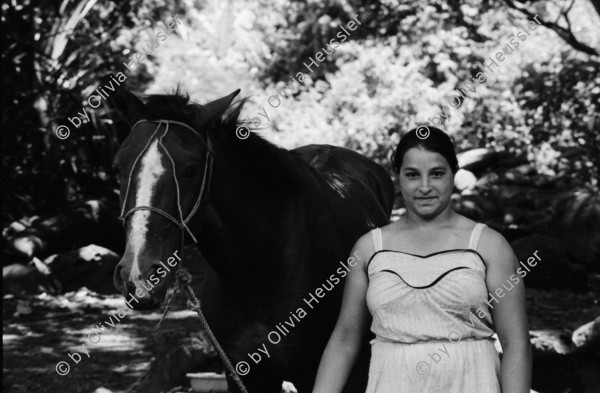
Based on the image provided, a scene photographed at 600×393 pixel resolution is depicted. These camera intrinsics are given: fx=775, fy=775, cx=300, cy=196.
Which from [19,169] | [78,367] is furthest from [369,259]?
[19,169]

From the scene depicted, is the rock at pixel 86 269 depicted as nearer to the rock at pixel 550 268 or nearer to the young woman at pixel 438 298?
the rock at pixel 550 268

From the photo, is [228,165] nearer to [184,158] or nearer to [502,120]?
[184,158]

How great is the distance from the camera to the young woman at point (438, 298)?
2.43m

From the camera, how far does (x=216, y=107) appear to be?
321 centimetres

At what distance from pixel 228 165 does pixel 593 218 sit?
762cm

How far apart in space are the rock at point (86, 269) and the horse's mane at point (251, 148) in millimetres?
6405

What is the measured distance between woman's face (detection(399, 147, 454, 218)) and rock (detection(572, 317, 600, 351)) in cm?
296

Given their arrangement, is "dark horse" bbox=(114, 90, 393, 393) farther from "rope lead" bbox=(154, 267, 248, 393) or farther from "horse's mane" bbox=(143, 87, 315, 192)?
"rope lead" bbox=(154, 267, 248, 393)

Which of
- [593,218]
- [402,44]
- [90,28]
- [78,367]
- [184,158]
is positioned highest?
[402,44]

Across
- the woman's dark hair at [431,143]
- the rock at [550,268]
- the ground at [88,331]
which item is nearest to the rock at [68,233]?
the ground at [88,331]

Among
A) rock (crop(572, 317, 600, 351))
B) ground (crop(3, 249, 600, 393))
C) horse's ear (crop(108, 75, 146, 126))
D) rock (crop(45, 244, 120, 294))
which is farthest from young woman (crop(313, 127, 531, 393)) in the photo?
rock (crop(45, 244, 120, 294))

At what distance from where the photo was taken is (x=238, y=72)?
18922 mm

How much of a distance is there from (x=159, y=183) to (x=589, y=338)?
11.1 feet

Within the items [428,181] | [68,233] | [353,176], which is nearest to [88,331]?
[68,233]
